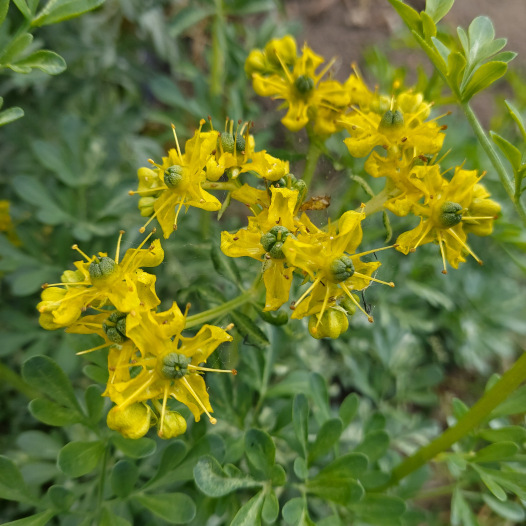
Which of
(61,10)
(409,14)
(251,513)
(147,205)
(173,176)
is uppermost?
(409,14)

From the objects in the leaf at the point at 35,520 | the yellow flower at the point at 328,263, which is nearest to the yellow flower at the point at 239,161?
the yellow flower at the point at 328,263

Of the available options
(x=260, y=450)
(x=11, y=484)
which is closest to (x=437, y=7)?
(x=260, y=450)

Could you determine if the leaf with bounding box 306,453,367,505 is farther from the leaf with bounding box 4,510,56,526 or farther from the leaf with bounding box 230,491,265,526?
the leaf with bounding box 4,510,56,526

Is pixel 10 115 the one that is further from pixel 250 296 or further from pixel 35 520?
pixel 35 520

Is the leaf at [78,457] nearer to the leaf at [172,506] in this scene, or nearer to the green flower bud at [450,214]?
the leaf at [172,506]

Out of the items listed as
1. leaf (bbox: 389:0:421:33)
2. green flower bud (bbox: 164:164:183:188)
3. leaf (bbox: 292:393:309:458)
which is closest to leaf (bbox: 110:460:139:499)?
leaf (bbox: 292:393:309:458)
